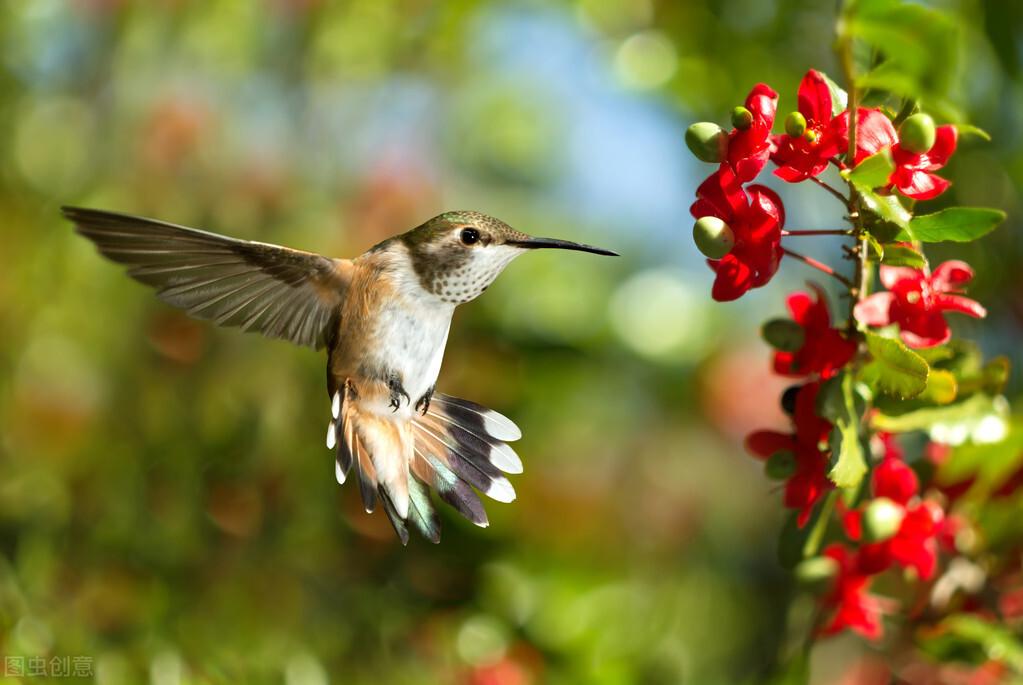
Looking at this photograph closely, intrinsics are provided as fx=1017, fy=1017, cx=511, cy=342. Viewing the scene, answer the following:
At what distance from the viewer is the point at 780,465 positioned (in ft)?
2.33

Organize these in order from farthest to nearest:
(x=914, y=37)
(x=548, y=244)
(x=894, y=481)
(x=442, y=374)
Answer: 1. (x=442, y=374)
2. (x=894, y=481)
3. (x=548, y=244)
4. (x=914, y=37)

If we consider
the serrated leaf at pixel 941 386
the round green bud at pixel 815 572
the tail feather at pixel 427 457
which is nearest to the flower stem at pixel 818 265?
the serrated leaf at pixel 941 386

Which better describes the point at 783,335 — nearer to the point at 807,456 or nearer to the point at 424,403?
the point at 807,456

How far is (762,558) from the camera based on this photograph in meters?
1.88

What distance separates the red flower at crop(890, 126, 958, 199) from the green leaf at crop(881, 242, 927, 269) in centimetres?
3

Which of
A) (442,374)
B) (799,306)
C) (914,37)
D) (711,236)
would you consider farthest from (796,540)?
(442,374)

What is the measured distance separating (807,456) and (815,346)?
0.08 metres

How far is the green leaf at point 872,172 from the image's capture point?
1.69ft

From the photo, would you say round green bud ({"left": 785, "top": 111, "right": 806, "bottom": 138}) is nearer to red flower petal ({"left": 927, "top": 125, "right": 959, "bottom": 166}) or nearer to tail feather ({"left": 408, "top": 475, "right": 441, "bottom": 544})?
red flower petal ({"left": 927, "top": 125, "right": 959, "bottom": 166})

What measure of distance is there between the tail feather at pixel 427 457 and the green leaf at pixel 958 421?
311 millimetres

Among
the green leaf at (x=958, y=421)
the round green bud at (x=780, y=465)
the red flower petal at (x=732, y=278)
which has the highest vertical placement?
the red flower petal at (x=732, y=278)

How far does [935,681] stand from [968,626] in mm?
167

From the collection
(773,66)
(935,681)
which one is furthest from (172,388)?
(935,681)

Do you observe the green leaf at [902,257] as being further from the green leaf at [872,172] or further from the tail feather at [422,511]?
the tail feather at [422,511]
